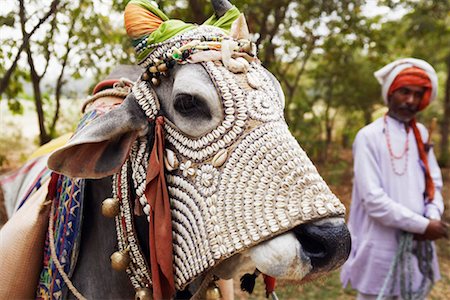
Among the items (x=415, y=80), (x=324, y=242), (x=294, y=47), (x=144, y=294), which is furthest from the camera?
(x=294, y=47)

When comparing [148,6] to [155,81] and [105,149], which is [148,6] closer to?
[155,81]

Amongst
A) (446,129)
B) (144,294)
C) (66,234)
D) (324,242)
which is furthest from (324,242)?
(446,129)

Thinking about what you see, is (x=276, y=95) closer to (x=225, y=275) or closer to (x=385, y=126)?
(x=225, y=275)

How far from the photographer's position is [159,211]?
4.92ft

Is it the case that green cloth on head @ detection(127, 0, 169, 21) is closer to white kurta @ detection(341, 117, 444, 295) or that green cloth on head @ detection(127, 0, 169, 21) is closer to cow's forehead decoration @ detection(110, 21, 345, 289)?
cow's forehead decoration @ detection(110, 21, 345, 289)

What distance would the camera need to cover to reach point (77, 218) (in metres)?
1.78

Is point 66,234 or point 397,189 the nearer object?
point 66,234

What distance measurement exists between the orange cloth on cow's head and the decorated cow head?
7.22 ft

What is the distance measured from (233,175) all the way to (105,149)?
500 millimetres

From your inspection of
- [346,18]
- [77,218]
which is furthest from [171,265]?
[346,18]

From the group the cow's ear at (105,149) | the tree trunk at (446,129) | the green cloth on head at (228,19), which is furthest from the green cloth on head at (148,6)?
the tree trunk at (446,129)

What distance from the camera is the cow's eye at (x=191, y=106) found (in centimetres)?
142

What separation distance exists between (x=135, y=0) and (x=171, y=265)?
3.10 ft

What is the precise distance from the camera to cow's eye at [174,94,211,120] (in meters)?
1.42
